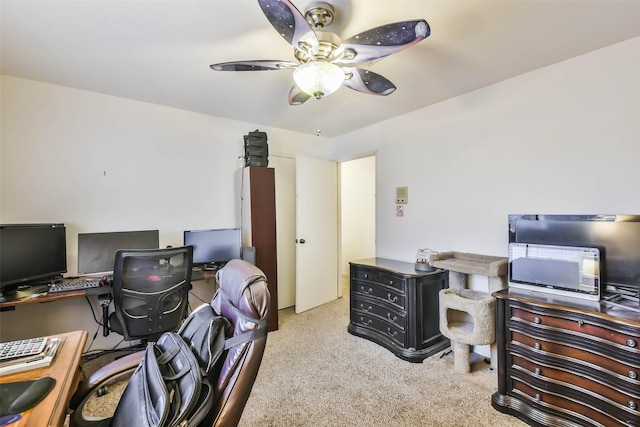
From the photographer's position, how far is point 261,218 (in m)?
3.25

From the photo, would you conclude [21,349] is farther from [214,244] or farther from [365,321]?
[365,321]

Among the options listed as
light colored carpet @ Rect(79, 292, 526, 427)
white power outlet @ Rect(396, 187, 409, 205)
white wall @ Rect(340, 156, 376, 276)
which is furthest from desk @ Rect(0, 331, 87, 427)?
white wall @ Rect(340, 156, 376, 276)

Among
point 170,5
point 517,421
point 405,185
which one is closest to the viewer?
point 170,5

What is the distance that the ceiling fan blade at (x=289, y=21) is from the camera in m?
1.23

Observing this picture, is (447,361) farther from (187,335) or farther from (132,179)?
(132,179)

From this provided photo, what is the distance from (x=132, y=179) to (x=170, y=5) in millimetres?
1870

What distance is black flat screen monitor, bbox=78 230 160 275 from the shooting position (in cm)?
247

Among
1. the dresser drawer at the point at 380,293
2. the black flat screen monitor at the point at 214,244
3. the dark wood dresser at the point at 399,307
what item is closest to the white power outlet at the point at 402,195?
the dark wood dresser at the point at 399,307

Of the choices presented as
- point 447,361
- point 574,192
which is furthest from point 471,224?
point 447,361

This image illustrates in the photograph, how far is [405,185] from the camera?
3271 mm

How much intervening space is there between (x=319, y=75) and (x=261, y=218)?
76.6 inches

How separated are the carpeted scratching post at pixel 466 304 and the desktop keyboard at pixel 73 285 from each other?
2.86 m

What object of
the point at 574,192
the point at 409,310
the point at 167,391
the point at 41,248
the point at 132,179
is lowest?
the point at 409,310

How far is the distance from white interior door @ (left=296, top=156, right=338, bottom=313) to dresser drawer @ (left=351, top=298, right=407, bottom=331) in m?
0.83
